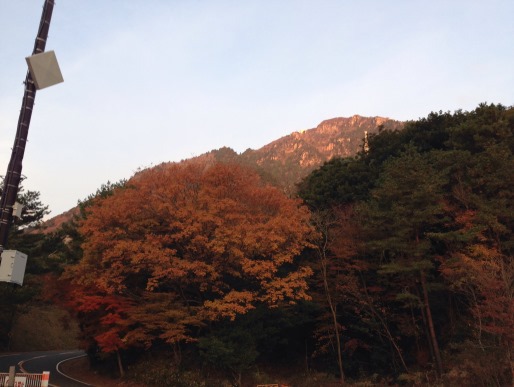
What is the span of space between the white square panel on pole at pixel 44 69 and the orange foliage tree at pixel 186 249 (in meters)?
12.4

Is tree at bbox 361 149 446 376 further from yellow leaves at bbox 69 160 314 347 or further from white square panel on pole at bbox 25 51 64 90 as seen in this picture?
white square panel on pole at bbox 25 51 64 90

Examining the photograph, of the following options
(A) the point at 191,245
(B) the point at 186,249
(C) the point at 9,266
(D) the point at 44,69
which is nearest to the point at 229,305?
(A) the point at 191,245

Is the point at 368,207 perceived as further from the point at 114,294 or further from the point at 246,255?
the point at 114,294

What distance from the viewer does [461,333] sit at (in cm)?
2047

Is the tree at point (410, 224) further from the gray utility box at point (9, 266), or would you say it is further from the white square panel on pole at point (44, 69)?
the white square panel on pole at point (44, 69)

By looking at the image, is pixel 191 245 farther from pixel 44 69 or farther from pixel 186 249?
pixel 44 69

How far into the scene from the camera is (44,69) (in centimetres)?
707

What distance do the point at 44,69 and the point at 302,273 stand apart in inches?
661

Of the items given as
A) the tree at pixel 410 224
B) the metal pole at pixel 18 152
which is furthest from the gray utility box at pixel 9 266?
the tree at pixel 410 224

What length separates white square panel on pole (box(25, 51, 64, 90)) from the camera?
6961mm

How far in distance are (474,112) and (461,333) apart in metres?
15.3

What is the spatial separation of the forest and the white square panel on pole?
12.4 metres

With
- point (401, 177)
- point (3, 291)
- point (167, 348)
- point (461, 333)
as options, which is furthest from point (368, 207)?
point (3, 291)

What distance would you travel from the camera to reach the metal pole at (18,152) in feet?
23.3
